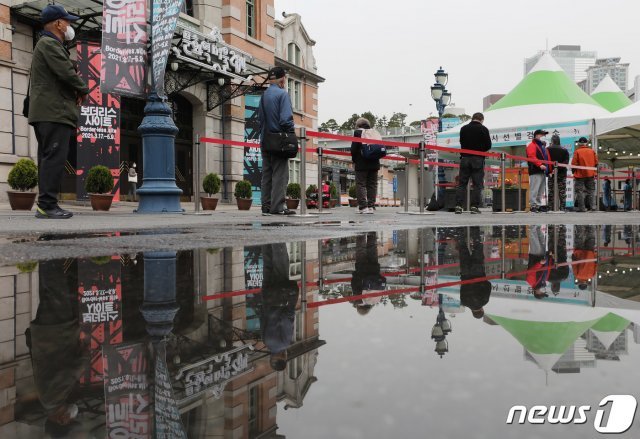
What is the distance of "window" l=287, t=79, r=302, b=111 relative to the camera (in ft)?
85.8

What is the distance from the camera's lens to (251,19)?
21.8 m

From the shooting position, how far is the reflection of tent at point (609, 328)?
42.7 inches

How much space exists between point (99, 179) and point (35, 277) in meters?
10.1

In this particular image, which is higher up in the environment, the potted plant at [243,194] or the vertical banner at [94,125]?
the vertical banner at [94,125]

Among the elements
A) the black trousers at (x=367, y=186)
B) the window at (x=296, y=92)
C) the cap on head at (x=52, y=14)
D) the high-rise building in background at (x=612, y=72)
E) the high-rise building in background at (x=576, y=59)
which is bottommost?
the black trousers at (x=367, y=186)

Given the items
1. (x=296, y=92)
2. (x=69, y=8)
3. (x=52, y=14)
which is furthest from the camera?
(x=296, y=92)

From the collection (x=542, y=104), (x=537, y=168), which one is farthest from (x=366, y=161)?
(x=542, y=104)

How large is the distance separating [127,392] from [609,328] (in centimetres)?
98

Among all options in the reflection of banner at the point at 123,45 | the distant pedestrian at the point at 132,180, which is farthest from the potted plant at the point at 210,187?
the reflection of banner at the point at 123,45

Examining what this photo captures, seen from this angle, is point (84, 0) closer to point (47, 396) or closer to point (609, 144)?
point (47, 396)

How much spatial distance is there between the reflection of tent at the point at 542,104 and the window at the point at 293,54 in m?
11.5

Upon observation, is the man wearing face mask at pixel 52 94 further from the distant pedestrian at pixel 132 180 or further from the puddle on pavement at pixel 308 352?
the distant pedestrian at pixel 132 180

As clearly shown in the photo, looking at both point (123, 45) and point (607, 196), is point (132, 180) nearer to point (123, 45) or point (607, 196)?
point (123, 45)

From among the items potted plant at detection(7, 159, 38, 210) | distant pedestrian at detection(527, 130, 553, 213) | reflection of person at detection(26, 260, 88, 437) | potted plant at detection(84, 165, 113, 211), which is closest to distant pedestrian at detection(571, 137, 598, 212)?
distant pedestrian at detection(527, 130, 553, 213)
